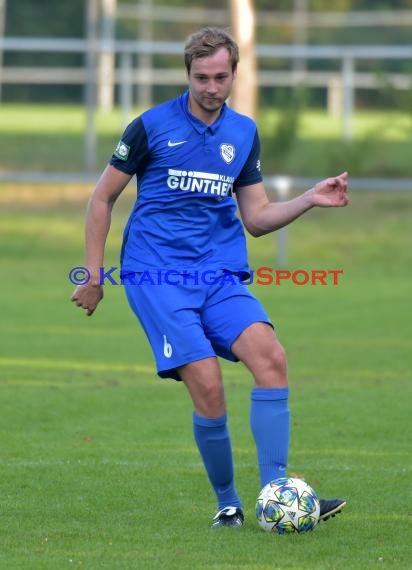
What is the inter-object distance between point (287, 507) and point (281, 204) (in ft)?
5.00

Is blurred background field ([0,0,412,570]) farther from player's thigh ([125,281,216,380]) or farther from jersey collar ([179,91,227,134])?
jersey collar ([179,91,227,134])

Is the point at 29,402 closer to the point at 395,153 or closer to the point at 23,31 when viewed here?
the point at 395,153

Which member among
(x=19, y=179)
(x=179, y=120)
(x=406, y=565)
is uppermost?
(x=179, y=120)

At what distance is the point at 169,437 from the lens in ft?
29.1

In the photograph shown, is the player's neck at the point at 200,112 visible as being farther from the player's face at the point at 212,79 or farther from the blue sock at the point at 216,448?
the blue sock at the point at 216,448

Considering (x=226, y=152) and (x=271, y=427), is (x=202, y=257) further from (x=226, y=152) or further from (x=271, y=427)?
(x=271, y=427)

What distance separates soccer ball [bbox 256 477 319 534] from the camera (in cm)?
596

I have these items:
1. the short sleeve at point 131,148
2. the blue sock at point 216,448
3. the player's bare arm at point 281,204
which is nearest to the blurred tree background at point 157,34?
the player's bare arm at point 281,204

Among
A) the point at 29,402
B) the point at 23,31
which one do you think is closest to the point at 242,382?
the point at 29,402

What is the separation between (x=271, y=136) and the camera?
2878 cm

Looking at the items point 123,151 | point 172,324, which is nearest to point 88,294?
point 172,324

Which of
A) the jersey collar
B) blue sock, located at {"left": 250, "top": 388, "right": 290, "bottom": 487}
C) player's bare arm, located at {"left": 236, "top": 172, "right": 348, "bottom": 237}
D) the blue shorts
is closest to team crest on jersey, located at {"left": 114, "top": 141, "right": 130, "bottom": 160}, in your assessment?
the jersey collar

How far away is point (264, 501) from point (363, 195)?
21387 millimetres

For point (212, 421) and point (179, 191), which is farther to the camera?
point (179, 191)
